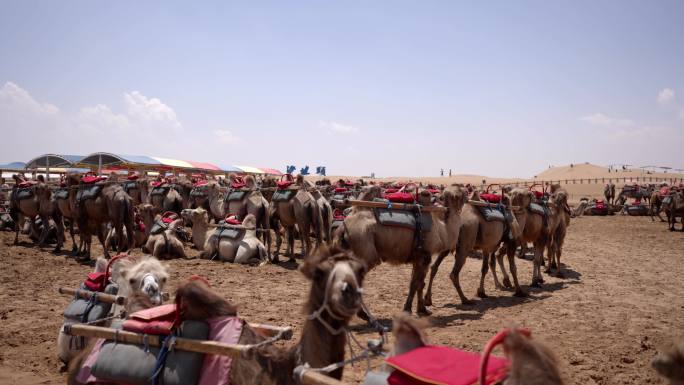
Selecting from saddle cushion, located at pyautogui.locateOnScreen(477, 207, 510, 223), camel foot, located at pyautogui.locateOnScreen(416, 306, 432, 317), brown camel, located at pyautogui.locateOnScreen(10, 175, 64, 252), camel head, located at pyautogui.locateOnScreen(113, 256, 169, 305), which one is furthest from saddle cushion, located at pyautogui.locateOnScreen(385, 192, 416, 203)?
brown camel, located at pyautogui.locateOnScreen(10, 175, 64, 252)

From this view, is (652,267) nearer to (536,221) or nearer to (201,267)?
(536,221)

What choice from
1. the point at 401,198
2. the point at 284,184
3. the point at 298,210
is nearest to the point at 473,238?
the point at 401,198

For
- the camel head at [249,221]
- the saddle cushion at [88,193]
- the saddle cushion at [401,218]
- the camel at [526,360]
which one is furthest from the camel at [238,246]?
the camel at [526,360]

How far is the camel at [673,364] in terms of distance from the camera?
204 cm

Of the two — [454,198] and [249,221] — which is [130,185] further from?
[454,198]

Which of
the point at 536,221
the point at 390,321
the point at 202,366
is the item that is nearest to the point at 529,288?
the point at 536,221

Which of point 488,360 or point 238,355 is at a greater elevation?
point 488,360

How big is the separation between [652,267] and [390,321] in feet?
32.6

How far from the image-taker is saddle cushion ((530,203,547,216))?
37.6 ft

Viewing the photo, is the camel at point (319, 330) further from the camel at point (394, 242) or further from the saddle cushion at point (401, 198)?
the saddle cushion at point (401, 198)

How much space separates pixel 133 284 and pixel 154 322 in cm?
127

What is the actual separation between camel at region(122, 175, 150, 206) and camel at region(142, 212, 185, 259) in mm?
A: 5477

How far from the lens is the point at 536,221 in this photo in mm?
11469

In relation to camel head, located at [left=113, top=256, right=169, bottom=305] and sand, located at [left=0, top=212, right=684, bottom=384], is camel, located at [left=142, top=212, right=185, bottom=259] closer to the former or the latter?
sand, located at [left=0, top=212, right=684, bottom=384]
